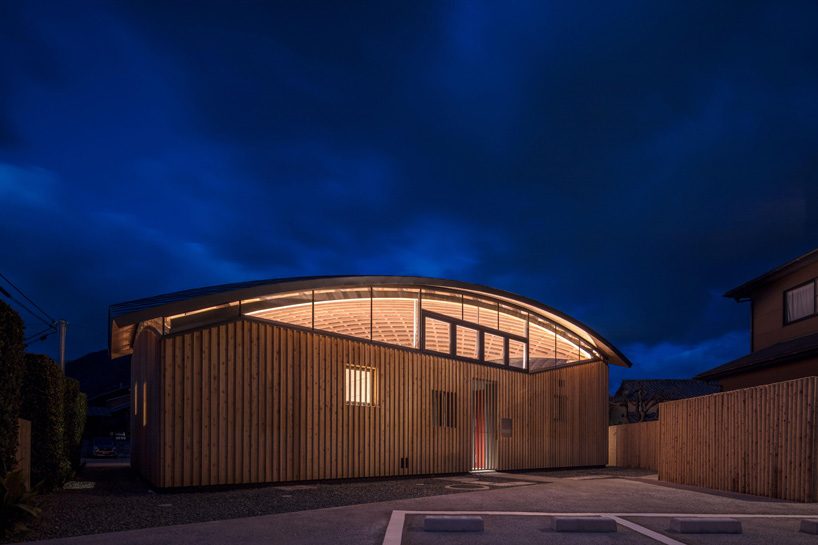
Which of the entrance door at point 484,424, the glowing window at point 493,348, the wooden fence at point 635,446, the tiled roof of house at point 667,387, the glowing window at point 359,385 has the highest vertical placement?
the glowing window at point 493,348

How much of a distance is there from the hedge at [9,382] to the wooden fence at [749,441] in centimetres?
1262

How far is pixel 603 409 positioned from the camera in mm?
22672

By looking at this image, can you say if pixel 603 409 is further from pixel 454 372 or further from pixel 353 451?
pixel 353 451

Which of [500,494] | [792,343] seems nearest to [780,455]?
[500,494]

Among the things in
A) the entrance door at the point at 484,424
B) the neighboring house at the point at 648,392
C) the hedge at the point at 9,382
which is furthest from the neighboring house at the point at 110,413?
the neighboring house at the point at 648,392

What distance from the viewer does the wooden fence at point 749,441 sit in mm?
11148

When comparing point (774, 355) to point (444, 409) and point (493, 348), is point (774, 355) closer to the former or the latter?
point (493, 348)

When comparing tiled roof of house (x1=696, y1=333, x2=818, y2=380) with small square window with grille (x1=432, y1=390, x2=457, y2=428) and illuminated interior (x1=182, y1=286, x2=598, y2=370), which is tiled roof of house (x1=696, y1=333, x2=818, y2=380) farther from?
small square window with grille (x1=432, y1=390, x2=457, y2=428)

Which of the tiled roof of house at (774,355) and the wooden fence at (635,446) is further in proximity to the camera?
the wooden fence at (635,446)

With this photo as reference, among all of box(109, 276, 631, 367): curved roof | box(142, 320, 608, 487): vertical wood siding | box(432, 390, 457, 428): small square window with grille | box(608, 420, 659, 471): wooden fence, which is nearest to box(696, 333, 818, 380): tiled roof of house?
box(608, 420, 659, 471): wooden fence

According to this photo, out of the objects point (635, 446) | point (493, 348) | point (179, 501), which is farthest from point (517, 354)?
point (179, 501)

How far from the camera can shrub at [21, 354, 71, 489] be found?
11273 millimetres

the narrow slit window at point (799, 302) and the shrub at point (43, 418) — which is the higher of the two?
the narrow slit window at point (799, 302)

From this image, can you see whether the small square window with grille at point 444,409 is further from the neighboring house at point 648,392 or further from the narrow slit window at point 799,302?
the neighboring house at point 648,392
